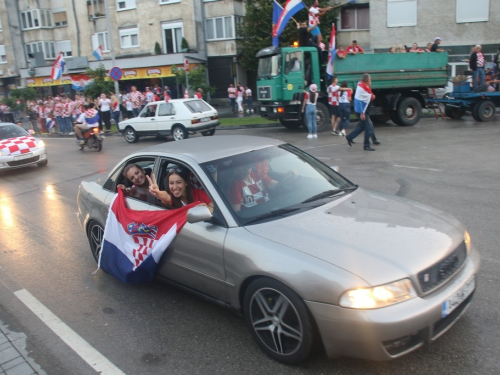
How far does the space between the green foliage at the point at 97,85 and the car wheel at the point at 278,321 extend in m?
23.5

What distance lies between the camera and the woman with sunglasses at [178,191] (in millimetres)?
4336

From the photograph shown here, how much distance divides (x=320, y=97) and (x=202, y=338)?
14.0m

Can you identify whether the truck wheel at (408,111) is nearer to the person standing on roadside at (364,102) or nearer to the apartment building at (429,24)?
the person standing on roadside at (364,102)

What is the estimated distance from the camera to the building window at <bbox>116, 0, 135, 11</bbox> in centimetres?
3657

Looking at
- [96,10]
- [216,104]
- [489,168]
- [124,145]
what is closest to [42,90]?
[96,10]

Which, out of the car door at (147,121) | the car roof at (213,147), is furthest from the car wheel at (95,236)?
the car door at (147,121)

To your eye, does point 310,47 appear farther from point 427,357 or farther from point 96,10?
point 96,10

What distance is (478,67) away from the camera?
17047mm

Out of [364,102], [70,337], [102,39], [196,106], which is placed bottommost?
[70,337]

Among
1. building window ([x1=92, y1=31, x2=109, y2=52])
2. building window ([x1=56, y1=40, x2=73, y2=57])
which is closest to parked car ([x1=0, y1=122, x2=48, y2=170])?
building window ([x1=92, y1=31, x2=109, y2=52])

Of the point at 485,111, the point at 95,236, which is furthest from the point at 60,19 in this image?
the point at 95,236

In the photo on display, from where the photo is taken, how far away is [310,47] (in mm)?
16734

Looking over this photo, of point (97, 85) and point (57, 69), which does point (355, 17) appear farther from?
point (57, 69)

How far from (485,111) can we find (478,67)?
1626 mm
